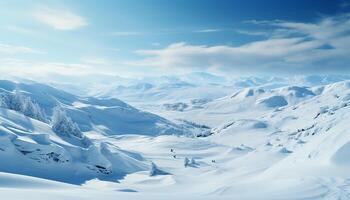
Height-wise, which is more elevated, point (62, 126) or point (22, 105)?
point (22, 105)

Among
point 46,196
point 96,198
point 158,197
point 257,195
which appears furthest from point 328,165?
point 46,196

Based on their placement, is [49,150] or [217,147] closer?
[49,150]

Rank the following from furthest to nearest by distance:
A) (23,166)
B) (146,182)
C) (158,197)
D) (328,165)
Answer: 1. (146,182)
2. (23,166)
3. (328,165)
4. (158,197)

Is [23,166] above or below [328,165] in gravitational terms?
above

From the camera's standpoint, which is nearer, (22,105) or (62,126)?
(62,126)

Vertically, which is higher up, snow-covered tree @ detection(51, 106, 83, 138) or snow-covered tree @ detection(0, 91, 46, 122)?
snow-covered tree @ detection(0, 91, 46, 122)

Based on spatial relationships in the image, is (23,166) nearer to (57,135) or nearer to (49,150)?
(49,150)

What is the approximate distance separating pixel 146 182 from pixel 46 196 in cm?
3173

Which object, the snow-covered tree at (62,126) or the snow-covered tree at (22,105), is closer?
the snow-covered tree at (62,126)

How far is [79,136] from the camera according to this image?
80.2m

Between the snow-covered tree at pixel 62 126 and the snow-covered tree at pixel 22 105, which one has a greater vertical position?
the snow-covered tree at pixel 22 105

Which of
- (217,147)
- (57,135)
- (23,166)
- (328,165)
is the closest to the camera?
(328,165)

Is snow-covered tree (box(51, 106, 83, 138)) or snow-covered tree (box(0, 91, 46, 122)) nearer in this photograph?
snow-covered tree (box(51, 106, 83, 138))

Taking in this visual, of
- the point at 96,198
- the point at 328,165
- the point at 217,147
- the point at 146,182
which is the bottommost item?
the point at 96,198
